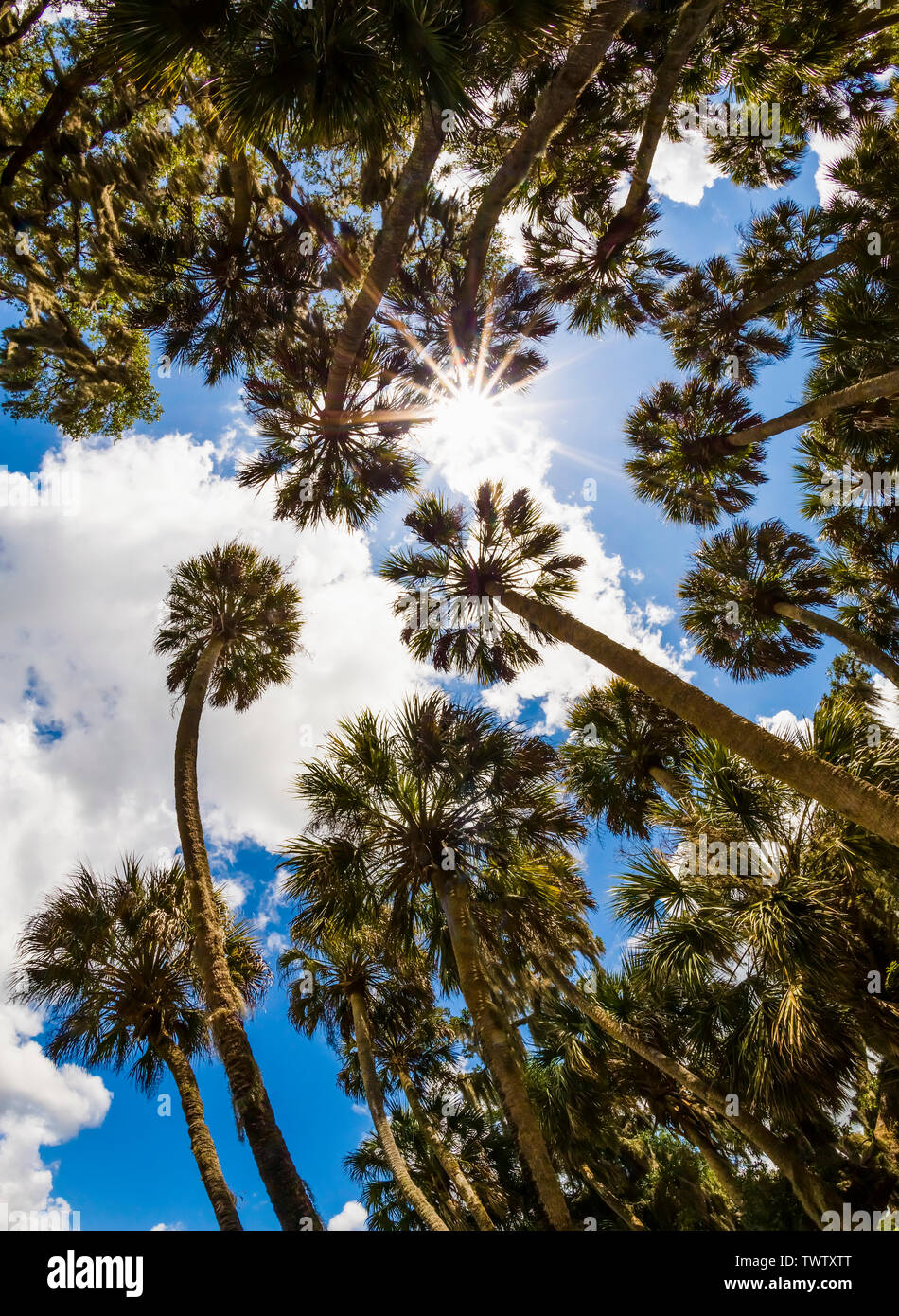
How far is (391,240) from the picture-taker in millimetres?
6098

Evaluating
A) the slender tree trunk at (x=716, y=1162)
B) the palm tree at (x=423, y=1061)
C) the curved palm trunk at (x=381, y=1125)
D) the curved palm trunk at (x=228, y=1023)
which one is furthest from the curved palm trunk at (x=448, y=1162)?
the curved palm trunk at (x=228, y=1023)

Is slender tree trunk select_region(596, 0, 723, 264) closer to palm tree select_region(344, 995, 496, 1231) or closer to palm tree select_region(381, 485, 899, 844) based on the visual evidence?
palm tree select_region(381, 485, 899, 844)

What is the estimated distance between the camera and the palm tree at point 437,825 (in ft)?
27.6

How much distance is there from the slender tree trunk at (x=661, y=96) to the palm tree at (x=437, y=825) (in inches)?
318

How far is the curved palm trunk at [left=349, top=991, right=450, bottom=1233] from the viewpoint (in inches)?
400

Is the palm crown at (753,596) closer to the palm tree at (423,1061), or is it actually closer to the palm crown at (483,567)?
the palm crown at (483,567)

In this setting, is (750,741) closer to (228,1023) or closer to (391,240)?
(391,240)

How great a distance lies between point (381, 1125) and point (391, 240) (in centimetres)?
1413

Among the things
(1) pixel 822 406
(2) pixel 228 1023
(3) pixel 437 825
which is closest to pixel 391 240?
(1) pixel 822 406

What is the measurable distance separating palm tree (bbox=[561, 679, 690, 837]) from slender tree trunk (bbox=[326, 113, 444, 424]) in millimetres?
8570

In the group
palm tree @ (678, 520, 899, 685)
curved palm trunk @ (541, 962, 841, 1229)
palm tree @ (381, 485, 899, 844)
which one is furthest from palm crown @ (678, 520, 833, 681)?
curved palm trunk @ (541, 962, 841, 1229)

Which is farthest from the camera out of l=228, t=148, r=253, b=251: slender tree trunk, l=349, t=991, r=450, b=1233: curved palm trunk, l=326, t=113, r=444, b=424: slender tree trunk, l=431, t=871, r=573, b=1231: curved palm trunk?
l=349, t=991, r=450, b=1233: curved palm trunk
